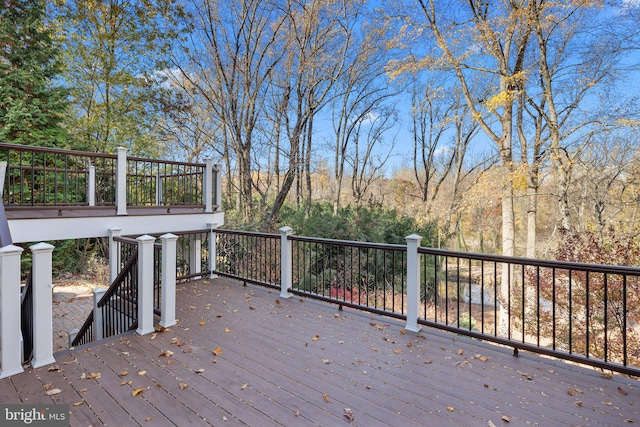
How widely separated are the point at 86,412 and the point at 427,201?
16.7m

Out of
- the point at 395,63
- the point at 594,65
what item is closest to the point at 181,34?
the point at 395,63

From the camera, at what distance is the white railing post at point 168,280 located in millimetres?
3787

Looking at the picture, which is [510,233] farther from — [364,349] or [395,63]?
[364,349]

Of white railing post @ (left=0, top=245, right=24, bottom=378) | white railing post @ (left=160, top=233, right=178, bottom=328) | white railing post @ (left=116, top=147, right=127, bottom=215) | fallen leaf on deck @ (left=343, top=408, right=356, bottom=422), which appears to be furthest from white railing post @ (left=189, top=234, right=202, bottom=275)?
fallen leaf on deck @ (left=343, top=408, right=356, bottom=422)

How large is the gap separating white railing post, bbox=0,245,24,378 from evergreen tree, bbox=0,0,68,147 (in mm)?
8397

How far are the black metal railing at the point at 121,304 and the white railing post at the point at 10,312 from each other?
1.14m

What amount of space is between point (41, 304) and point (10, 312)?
0.20m

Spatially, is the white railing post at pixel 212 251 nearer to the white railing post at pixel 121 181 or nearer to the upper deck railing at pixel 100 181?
the upper deck railing at pixel 100 181

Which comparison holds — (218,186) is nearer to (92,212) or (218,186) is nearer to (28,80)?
(92,212)

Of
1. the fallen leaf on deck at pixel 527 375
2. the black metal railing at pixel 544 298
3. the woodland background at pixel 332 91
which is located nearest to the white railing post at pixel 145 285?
the black metal railing at pixel 544 298

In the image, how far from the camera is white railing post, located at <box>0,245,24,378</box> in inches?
101

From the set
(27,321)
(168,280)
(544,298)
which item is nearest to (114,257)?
(168,280)

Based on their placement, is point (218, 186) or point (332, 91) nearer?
point (218, 186)

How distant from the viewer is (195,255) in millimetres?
6418
